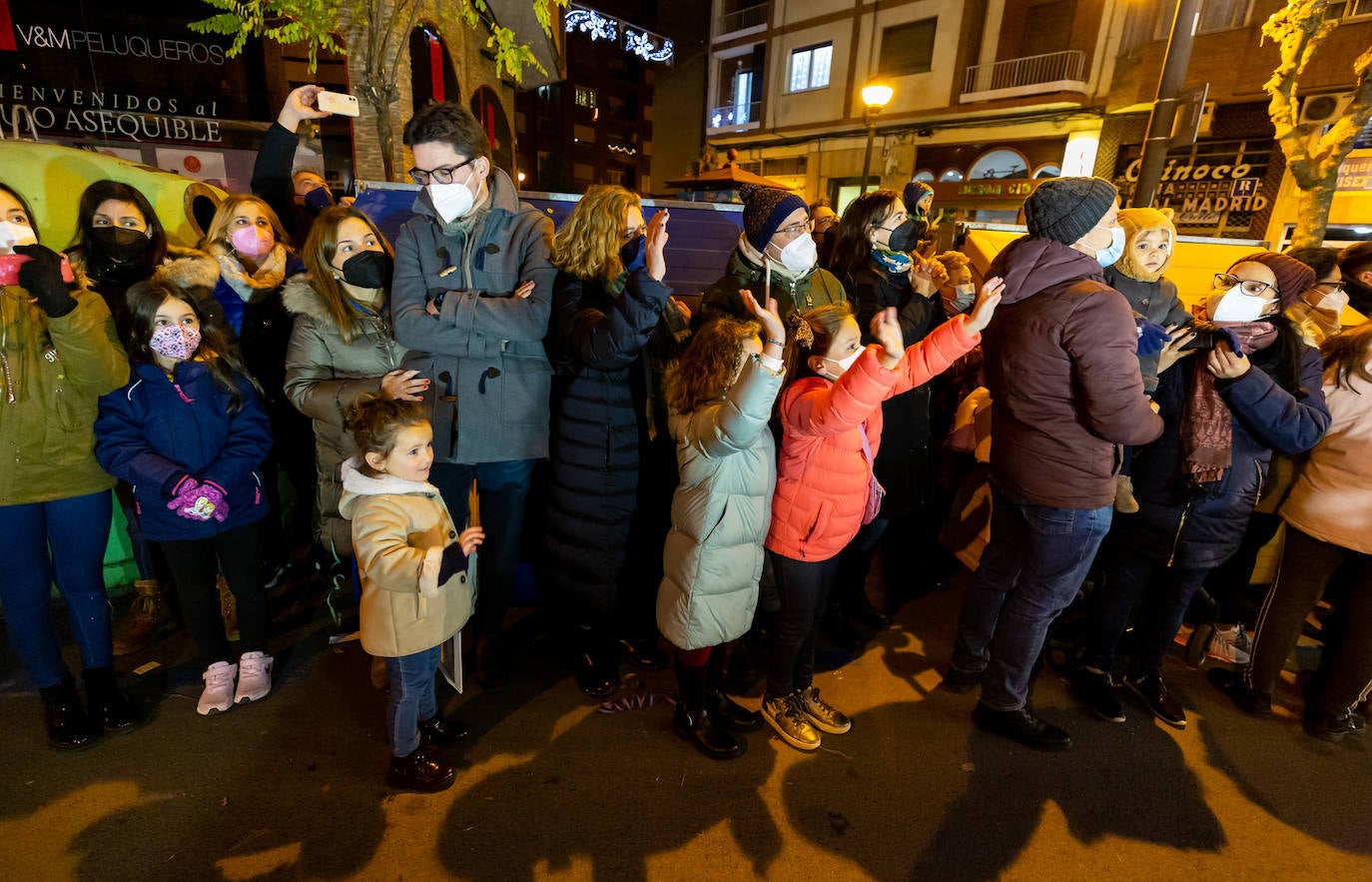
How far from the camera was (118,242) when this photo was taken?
2.66 metres

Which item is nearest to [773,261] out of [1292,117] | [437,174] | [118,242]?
[437,174]

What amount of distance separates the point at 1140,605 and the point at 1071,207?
2.07 metres

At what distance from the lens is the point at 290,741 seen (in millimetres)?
2654

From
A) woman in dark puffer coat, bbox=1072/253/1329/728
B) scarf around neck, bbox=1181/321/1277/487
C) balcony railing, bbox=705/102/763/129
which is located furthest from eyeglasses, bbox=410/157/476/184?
balcony railing, bbox=705/102/763/129

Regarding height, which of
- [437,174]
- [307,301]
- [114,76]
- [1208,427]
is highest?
[114,76]

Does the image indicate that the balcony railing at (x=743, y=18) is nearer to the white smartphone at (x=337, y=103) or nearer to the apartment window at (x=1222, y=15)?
the apartment window at (x=1222, y=15)

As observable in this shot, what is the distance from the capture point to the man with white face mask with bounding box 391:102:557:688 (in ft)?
8.24

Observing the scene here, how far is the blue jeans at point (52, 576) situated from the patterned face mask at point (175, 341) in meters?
0.71

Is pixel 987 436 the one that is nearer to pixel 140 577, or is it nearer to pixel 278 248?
pixel 278 248

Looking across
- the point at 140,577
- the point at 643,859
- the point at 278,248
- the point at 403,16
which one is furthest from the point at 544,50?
the point at 643,859

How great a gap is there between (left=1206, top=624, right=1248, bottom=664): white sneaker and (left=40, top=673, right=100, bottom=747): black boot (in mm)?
5428

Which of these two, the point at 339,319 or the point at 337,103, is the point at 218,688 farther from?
the point at 337,103

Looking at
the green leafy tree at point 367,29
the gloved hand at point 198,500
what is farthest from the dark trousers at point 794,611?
the green leafy tree at point 367,29

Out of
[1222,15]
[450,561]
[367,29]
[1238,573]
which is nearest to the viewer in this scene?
[450,561]
